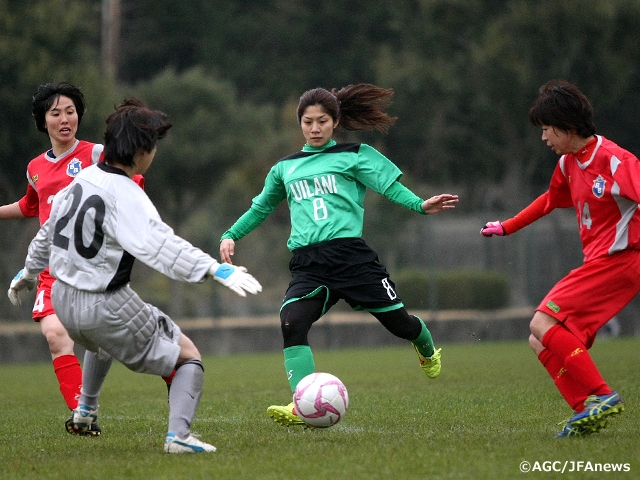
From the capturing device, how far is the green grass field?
180 inches

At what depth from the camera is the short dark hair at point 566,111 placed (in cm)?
552

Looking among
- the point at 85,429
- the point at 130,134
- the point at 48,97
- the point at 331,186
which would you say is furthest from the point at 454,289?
the point at 130,134

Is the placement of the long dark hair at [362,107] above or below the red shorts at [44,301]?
above

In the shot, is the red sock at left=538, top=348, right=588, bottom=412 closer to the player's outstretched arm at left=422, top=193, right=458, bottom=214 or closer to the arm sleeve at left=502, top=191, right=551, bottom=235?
the arm sleeve at left=502, top=191, right=551, bottom=235

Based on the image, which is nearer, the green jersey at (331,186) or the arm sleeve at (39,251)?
the arm sleeve at (39,251)

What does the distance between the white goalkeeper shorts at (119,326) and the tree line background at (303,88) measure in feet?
34.5

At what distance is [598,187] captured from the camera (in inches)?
214

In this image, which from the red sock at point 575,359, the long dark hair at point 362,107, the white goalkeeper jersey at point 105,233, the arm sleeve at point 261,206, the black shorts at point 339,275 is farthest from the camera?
the long dark hair at point 362,107

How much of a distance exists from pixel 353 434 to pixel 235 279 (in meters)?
1.66

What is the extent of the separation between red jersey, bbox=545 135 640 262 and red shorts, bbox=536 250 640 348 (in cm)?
8

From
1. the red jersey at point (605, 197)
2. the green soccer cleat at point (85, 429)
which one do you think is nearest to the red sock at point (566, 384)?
the red jersey at point (605, 197)

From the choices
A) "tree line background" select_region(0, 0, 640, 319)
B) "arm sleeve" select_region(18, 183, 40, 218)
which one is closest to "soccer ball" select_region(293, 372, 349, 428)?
"arm sleeve" select_region(18, 183, 40, 218)

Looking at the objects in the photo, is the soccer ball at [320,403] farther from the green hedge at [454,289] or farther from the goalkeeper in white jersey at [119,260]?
the green hedge at [454,289]

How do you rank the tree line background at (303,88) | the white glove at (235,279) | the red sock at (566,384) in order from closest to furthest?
the white glove at (235,279), the red sock at (566,384), the tree line background at (303,88)
